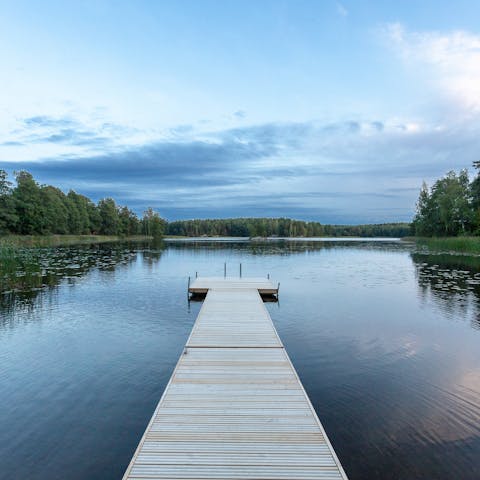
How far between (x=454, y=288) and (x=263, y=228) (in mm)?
131448

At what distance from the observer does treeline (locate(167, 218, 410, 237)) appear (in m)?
155

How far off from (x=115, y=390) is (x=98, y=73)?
20950 millimetres

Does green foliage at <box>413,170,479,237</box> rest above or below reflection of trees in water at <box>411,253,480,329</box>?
above

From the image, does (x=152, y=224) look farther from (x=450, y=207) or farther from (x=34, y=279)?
(x=34, y=279)

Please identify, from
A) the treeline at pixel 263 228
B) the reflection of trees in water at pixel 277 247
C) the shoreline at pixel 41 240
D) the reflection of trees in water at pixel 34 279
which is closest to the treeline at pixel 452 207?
the reflection of trees in water at pixel 277 247

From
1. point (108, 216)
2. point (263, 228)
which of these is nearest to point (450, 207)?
point (108, 216)

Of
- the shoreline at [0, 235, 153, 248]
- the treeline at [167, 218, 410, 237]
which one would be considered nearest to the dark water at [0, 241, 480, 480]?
the shoreline at [0, 235, 153, 248]

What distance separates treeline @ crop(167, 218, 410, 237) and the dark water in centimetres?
13535

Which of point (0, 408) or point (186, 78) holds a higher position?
point (186, 78)

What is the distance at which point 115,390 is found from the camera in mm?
7961

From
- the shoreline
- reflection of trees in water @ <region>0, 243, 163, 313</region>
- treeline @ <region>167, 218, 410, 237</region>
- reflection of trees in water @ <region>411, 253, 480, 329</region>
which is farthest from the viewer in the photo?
treeline @ <region>167, 218, 410, 237</region>

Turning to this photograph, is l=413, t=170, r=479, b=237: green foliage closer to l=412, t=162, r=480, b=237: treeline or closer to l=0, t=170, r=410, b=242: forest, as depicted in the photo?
l=412, t=162, r=480, b=237: treeline

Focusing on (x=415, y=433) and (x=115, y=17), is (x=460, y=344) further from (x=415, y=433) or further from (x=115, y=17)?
(x=115, y=17)

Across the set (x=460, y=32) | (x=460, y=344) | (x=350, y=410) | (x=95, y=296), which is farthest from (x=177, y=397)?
(x=460, y=32)
